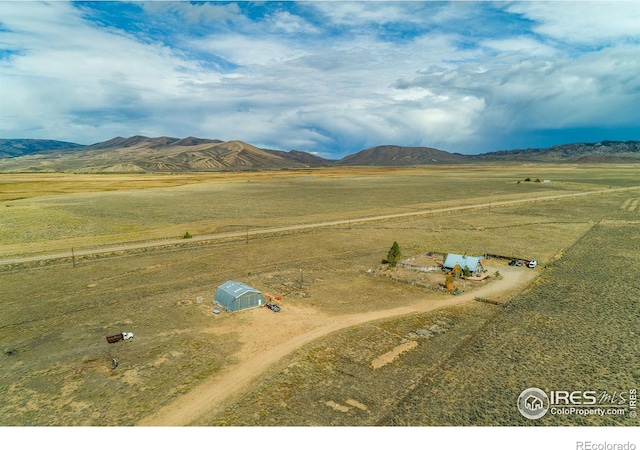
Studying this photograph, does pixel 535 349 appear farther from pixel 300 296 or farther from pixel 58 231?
pixel 58 231

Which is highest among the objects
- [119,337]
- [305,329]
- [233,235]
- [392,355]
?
[233,235]

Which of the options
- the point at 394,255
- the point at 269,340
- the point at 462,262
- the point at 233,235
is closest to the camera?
the point at 269,340

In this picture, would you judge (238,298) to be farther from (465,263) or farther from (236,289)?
(465,263)

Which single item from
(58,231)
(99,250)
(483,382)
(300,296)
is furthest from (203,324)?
(58,231)

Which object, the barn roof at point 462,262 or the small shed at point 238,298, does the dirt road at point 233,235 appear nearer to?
the small shed at point 238,298

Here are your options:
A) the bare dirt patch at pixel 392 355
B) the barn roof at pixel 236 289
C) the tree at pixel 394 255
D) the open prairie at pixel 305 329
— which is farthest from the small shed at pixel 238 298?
the tree at pixel 394 255

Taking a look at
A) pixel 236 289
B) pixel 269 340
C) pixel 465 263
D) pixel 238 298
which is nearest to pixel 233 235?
pixel 236 289

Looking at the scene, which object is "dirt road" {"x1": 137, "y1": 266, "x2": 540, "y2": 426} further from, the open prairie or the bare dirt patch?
the bare dirt patch

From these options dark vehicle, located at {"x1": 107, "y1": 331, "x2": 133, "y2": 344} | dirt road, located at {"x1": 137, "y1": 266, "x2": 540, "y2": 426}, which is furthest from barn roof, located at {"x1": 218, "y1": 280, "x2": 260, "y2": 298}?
dark vehicle, located at {"x1": 107, "y1": 331, "x2": 133, "y2": 344}
